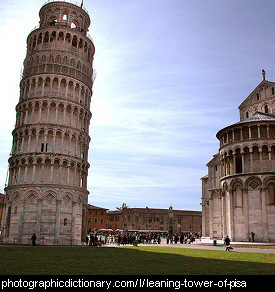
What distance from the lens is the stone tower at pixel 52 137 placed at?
36.8 meters

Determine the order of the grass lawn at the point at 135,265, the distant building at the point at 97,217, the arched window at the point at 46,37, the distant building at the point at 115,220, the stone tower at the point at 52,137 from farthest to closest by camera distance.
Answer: the distant building at the point at 115,220 < the distant building at the point at 97,217 < the arched window at the point at 46,37 < the stone tower at the point at 52,137 < the grass lawn at the point at 135,265

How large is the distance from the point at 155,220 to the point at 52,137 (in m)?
71.7

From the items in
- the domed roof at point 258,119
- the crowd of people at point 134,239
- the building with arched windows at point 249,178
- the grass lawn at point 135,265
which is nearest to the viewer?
the grass lawn at point 135,265

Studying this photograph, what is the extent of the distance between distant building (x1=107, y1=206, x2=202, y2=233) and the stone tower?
6315 cm

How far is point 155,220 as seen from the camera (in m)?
105

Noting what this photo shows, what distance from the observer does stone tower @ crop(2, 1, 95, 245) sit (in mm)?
36844

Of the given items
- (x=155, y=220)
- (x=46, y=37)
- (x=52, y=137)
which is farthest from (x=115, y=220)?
(x=46, y=37)

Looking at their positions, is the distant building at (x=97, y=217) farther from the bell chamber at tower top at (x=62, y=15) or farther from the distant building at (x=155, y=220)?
the bell chamber at tower top at (x=62, y=15)

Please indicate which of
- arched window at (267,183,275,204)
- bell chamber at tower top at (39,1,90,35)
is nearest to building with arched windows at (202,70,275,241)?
arched window at (267,183,275,204)

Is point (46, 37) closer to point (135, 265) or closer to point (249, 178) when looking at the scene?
point (249, 178)

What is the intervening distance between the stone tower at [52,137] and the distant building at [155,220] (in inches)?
2486

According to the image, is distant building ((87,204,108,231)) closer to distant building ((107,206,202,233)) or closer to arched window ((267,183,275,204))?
distant building ((107,206,202,233))

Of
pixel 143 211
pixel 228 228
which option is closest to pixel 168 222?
pixel 143 211

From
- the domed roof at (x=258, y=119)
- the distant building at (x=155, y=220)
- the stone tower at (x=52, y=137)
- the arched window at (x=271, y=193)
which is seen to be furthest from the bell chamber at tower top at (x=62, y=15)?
the distant building at (x=155, y=220)
